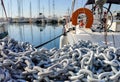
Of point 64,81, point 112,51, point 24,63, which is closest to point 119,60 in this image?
point 112,51

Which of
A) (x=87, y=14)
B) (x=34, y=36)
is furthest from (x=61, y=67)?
(x=34, y=36)

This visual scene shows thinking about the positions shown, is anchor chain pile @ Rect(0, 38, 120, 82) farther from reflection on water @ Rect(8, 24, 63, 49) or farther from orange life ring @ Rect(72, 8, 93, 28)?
orange life ring @ Rect(72, 8, 93, 28)

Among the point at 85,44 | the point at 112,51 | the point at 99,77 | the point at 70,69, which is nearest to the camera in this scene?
the point at 99,77

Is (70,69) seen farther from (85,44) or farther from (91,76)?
(85,44)

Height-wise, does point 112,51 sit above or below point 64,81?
above

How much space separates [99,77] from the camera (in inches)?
94.8

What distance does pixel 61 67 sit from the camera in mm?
2672

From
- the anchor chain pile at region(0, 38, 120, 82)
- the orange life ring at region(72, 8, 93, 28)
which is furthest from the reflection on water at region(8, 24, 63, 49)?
the anchor chain pile at region(0, 38, 120, 82)

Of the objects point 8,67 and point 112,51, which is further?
point 112,51

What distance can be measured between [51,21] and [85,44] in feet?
210

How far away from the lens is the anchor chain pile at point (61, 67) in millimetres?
2469

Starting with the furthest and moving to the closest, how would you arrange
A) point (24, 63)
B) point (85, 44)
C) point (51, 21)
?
point (51, 21) < point (85, 44) < point (24, 63)

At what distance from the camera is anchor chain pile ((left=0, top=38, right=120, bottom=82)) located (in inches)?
97.2

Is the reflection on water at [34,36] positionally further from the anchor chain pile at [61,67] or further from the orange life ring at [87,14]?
the anchor chain pile at [61,67]
